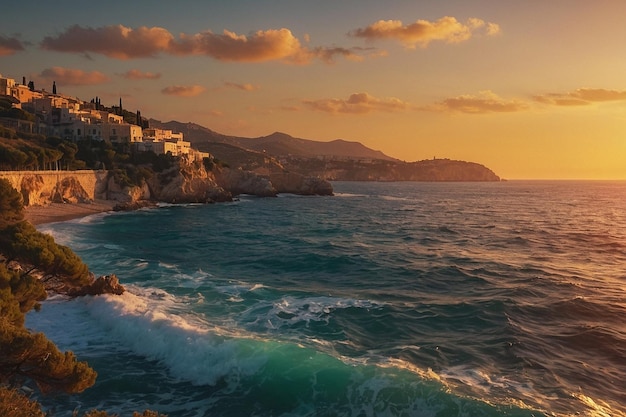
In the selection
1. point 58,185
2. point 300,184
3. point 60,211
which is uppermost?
point 300,184

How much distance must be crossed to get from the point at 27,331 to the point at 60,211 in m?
60.7

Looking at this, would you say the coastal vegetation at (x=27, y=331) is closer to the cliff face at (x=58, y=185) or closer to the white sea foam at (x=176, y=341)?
the white sea foam at (x=176, y=341)

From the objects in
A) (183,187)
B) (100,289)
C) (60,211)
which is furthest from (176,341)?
(183,187)

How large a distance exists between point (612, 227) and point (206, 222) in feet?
207

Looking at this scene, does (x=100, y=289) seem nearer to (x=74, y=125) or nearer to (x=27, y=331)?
(x=27, y=331)

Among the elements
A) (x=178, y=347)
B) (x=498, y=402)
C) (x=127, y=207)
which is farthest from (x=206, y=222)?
(x=498, y=402)

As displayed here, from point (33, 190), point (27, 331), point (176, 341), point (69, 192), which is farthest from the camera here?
point (69, 192)

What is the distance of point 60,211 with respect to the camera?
64.6m

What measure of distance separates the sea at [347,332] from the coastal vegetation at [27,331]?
330cm

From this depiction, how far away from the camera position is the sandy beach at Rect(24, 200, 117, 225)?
186ft

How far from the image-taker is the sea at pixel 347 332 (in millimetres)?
15141

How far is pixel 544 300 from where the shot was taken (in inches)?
1061

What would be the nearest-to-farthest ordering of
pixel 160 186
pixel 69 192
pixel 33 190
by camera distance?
pixel 33 190, pixel 69 192, pixel 160 186

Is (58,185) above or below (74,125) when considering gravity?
below
